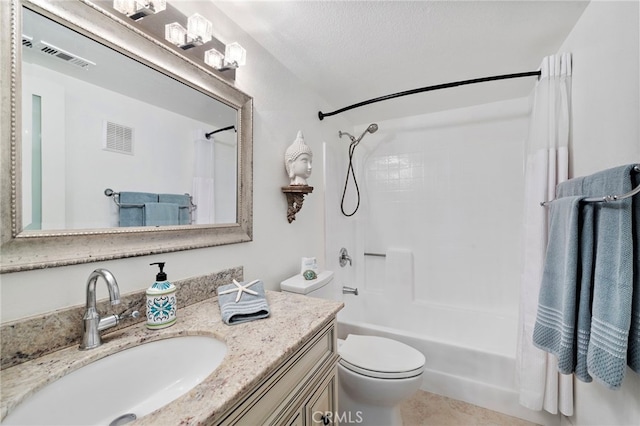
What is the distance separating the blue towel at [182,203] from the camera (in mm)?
985

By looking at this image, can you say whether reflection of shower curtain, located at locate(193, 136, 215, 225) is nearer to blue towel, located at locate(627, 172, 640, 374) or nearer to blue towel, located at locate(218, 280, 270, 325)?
blue towel, located at locate(218, 280, 270, 325)

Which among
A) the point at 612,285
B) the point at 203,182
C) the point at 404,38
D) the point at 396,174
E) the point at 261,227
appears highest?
the point at 404,38

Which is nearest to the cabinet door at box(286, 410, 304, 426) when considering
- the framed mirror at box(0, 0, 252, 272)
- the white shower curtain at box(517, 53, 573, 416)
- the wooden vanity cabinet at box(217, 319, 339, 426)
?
the wooden vanity cabinet at box(217, 319, 339, 426)

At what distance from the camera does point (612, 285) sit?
750mm

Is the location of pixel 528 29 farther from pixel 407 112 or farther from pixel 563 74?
pixel 407 112

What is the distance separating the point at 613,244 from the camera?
77cm

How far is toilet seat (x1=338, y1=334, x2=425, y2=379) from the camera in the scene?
51.1 inches

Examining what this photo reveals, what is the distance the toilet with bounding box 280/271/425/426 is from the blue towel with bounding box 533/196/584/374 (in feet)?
1.96

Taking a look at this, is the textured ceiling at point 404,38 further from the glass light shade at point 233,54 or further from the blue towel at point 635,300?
the blue towel at point 635,300

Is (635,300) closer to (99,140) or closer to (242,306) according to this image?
(242,306)

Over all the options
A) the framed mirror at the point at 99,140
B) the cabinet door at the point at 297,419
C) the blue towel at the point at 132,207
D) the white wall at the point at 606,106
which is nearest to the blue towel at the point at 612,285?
the white wall at the point at 606,106

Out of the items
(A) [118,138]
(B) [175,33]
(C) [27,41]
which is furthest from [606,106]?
(C) [27,41]

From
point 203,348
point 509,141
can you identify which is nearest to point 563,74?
point 509,141

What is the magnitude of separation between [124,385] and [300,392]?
488 millimetres
